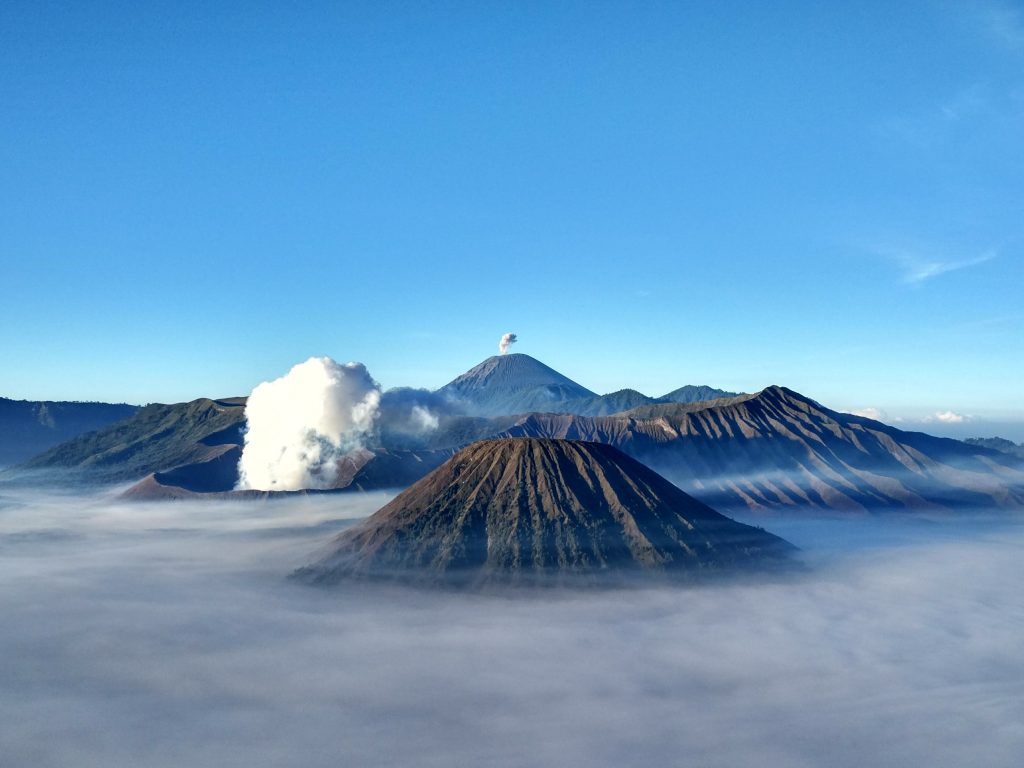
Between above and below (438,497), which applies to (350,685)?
below

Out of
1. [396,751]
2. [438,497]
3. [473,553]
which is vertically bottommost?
[396,751]

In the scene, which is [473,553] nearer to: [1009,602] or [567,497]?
[567,497]

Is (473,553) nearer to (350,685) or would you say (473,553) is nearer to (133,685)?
(350,685)

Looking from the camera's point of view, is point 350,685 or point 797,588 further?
point 797,588

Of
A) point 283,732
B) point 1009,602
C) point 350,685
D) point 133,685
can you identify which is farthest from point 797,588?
point 133,685

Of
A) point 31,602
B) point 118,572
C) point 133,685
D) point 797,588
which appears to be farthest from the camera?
point 118,572

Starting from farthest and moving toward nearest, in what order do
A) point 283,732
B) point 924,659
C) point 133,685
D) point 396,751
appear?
point 924,659
point 133,685
point 283,732
point 396,751

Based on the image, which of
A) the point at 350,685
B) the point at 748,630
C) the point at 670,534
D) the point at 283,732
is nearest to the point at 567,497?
the point at 670,534
